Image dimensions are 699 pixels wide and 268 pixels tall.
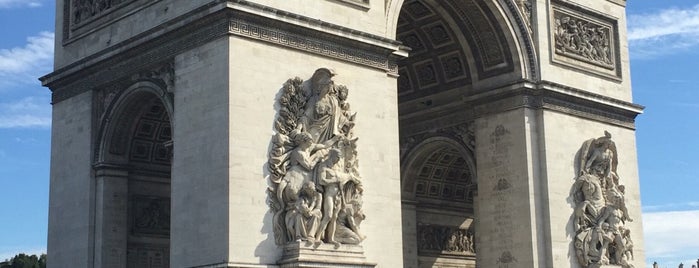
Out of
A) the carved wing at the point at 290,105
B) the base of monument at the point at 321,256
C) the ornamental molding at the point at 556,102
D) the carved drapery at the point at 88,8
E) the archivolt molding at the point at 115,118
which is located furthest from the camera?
the ornamental molding at the point at 556,102

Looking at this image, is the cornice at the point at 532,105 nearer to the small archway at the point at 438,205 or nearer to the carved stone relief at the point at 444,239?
the small archway at the point at 438,205

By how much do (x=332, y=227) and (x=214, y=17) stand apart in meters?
5.56

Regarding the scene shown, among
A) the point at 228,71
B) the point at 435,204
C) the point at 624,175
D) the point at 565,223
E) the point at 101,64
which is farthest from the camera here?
the point at 435,204

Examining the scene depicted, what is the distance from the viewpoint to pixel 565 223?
1336 inches

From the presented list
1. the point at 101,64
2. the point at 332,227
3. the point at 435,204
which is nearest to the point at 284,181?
the point at 332,227

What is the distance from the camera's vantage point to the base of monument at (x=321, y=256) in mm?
26781

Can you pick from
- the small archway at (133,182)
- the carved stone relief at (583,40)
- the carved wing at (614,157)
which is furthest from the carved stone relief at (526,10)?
the small archway at (133,182)

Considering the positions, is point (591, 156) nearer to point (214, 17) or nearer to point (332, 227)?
point (332, 227)

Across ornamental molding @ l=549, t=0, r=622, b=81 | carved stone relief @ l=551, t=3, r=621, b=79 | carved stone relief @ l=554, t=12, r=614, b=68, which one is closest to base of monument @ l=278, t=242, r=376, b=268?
ornamental molding @ l=549, t=0, r=622, b=81

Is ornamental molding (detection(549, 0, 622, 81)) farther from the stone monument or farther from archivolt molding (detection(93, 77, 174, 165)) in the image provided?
archivolt molding (detection(93, 77, 174, 165))

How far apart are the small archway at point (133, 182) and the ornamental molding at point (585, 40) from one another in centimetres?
1189

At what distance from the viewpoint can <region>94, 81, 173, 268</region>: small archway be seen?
30453 mm

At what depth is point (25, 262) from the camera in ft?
264

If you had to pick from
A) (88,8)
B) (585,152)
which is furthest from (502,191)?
(88,8)
